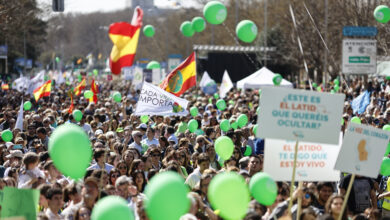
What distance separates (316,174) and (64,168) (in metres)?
2.50

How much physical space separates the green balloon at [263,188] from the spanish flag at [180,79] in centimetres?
870

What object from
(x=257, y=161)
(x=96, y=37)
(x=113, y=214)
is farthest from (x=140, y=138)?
(x=96, y=37)

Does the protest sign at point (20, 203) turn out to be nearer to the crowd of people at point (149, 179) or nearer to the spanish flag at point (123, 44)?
the crowd of people at point (149, 179)

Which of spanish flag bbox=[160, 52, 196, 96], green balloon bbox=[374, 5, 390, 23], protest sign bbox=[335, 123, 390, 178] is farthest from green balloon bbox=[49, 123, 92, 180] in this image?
green balloon bbox=[374, 5, 390, 23]

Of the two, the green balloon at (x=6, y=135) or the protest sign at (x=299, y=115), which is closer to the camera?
the protest sign at (x=299, y=115)

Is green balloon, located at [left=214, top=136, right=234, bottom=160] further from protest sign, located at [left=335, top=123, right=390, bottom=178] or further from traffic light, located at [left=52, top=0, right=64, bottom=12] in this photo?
traffic light, located at [left=52, top=0, right=64, bottom=12]

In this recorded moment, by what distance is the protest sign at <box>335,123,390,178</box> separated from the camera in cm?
714

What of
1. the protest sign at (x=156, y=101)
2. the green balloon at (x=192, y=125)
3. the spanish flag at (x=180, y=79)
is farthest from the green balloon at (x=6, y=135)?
the spanish flag at (x=180, y=79)

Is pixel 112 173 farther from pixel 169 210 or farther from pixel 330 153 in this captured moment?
pixel 169 210

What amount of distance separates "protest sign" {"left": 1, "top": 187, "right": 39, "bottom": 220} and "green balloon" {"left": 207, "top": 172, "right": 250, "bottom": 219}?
Answer: 1.58m

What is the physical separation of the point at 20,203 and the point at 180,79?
9.32 metres

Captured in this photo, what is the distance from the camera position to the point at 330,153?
7508 millimetres

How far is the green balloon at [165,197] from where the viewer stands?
511 cm

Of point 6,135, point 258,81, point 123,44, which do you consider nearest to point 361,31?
point 258,81
